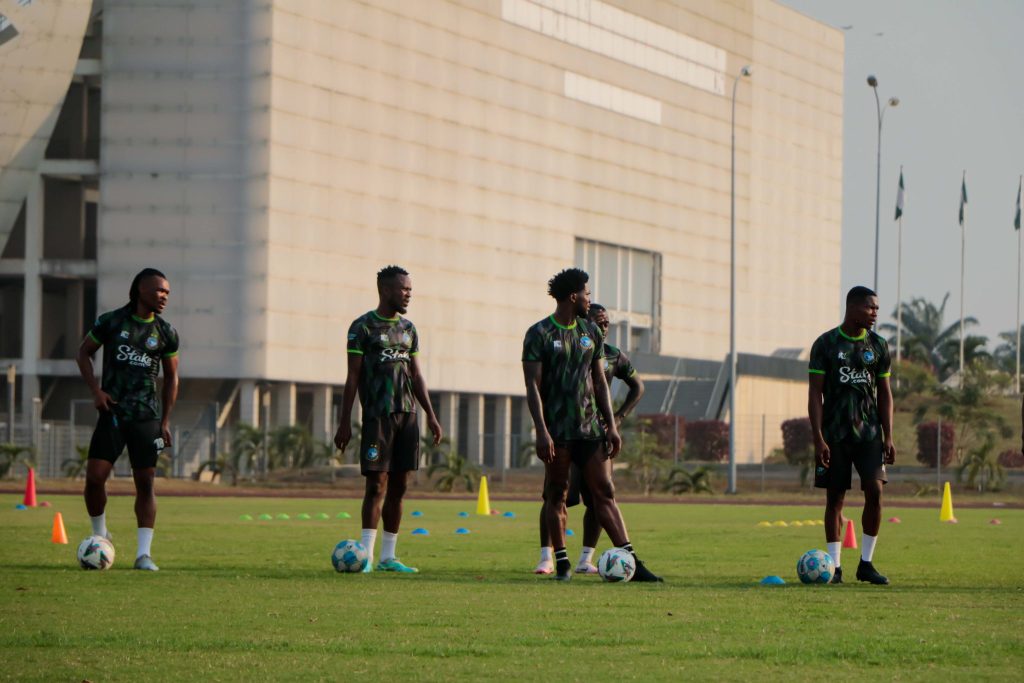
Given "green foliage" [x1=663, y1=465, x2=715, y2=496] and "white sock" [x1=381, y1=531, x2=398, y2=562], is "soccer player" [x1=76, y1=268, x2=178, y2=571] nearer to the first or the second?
"white sock" [x1=381, y1=531, x2=398, y2=562]

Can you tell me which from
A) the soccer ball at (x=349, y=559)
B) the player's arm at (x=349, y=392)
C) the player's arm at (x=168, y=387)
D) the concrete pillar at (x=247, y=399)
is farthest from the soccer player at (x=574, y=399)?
the concrete pillar at (x=247, y=399)

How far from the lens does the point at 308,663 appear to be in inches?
336

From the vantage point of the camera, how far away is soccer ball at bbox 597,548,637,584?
13719mm

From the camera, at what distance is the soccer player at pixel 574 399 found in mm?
13906

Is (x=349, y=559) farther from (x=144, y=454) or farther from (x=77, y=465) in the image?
(x=77, y=465)

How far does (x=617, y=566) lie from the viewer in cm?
1373

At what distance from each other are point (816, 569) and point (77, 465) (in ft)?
138

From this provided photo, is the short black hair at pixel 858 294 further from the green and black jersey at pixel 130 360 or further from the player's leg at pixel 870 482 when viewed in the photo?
the green and black jersey at pixel 130 360

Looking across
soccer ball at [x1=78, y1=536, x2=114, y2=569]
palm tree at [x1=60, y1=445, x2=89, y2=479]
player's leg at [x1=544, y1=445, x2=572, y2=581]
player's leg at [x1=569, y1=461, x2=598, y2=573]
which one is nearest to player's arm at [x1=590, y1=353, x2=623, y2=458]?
player's leg at [x1=569, y1=461, x2=598, y2=573]

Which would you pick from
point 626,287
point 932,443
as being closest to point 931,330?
point 626,287

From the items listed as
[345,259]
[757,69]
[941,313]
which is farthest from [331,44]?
[941,313]

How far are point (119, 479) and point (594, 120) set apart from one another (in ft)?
120

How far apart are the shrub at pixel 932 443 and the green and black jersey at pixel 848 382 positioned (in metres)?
45.9

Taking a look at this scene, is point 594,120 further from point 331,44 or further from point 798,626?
point 798,626
